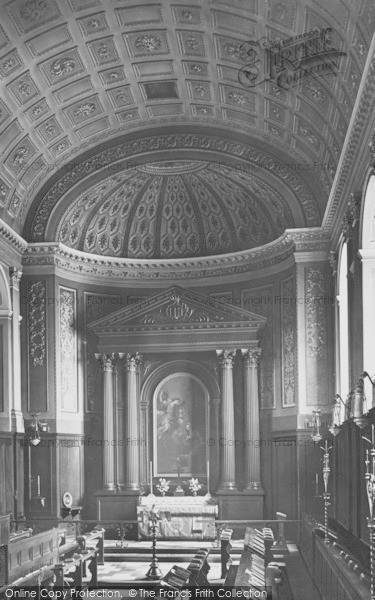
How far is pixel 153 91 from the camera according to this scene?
74.0ft

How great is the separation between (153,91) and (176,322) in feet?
22.0

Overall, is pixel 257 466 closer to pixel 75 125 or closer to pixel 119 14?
pixel 75 125

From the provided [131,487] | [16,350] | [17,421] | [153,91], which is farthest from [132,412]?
Result: [153,91]

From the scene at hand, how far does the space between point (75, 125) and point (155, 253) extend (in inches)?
224

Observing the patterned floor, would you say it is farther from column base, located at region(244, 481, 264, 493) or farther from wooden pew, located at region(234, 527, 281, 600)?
column base, located at region(244, 481, 264, 493)

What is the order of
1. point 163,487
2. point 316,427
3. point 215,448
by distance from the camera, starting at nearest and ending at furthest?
1. point 316,427
2. point 163,487
3. point 215,448

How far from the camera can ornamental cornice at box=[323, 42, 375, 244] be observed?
1448 centimetres

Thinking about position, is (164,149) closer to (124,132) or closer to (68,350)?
(124,132)

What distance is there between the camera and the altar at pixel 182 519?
2395 cm

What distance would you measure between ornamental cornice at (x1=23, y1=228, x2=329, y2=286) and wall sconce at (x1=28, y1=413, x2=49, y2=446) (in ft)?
13.9

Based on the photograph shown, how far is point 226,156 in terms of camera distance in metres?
24.1

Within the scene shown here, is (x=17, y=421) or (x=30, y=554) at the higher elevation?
(x=17, y=421)

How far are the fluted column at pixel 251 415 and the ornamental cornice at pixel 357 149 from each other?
5391 mm

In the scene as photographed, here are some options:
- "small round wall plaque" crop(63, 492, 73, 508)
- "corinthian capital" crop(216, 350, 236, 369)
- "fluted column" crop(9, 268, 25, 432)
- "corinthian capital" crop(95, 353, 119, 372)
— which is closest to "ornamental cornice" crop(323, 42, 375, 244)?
"corinthian capital" crop(216, 350, 236, 369)
